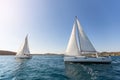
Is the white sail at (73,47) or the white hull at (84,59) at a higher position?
the white sail at (73,47)

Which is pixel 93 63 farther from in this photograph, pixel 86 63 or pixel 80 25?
pixel 80 25

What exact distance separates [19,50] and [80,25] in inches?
1600

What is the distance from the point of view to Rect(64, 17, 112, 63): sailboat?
3520 centimetres

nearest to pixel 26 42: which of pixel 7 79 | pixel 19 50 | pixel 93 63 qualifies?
pixel 19 50

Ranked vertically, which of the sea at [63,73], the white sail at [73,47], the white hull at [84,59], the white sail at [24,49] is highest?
the white sail at [24,49]

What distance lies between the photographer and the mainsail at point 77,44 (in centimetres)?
3588

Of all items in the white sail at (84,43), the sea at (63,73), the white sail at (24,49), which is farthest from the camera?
the white sail at (24,49)

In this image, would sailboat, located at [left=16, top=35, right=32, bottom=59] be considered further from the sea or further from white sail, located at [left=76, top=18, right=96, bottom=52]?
white sail, located at [left=76, top=18, right=96, bottom=52]

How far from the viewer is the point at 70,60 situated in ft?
117

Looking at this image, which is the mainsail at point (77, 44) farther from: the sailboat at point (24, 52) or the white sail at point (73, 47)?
the sailboat at point (24, 52)

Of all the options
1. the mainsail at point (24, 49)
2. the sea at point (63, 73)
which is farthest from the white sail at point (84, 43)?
the mainsail at point (24, 49)

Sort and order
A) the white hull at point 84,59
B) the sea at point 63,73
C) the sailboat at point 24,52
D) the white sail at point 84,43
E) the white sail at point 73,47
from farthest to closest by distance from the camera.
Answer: the sailboat at point 24,52
the white sail at point 84,43
the white sail at point 73,47
the white hull at point 84,59
the sea at point 63,73

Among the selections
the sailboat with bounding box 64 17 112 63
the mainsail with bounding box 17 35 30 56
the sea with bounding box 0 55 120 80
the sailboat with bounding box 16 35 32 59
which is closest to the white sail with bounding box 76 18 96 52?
the sailboat with bounding box 64 17 112 63

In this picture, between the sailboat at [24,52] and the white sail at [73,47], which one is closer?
the white sail at [73,47]
